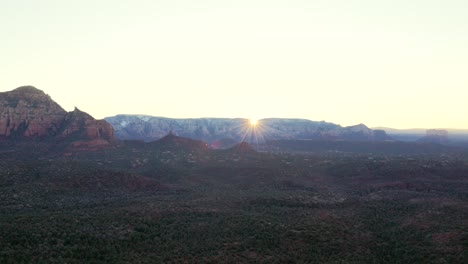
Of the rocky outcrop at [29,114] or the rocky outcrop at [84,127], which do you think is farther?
the rocky outcrop at [84,127]

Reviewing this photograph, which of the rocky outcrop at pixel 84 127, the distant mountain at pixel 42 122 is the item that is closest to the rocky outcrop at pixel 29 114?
the distant mountain at pixel 42 122

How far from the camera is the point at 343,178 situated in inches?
3991

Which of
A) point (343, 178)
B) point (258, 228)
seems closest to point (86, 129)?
point (343, 178)

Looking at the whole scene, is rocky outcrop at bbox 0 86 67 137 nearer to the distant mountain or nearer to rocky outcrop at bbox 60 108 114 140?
the distant mountain

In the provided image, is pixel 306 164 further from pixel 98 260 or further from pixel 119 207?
pixel 98 260

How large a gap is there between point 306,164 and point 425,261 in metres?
81.9

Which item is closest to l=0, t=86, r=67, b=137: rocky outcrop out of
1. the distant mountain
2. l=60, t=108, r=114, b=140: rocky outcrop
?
the distant mountain

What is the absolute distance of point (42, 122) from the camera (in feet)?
401

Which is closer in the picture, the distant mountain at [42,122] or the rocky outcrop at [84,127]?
the distant mountain at [42,122]

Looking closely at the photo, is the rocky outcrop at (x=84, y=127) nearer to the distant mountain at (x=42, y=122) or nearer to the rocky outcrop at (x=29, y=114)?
the distant mountain at (x=42, y=122)

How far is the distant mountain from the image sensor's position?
384 feet

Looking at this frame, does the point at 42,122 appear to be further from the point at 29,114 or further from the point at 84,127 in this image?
the point at 84,127

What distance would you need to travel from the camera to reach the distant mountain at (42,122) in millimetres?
117188

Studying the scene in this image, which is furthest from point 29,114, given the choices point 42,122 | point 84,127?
point 84,127
